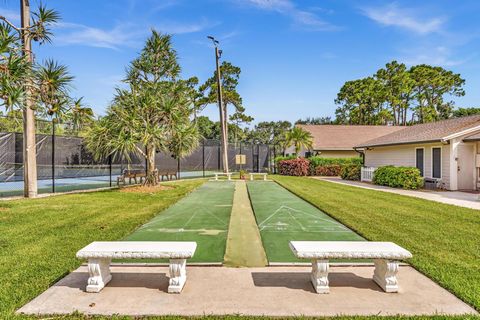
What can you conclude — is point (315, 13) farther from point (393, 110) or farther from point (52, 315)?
point (393, 110)

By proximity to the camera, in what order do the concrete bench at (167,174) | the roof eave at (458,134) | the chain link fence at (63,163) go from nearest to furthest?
1. the chain link fence at (63,163)
2. the roof eave at (458,134)
3. the concrete bench at (167,174)

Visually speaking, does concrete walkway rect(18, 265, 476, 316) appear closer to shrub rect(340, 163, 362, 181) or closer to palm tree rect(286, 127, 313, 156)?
shrub rect(340, 163, 362, 181)

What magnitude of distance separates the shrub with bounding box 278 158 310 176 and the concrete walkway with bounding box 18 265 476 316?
759 inches

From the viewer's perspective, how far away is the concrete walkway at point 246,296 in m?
2.91

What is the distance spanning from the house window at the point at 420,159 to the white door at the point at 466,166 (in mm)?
1828

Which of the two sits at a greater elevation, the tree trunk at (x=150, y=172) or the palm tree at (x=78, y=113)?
the palm tree at (x=78, y=113)

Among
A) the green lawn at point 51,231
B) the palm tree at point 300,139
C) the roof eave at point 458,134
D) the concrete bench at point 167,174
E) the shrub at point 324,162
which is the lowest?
the green lawn at point 51,231

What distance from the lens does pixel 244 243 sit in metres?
5.27

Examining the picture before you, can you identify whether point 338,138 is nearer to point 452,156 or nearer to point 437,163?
point 437,163

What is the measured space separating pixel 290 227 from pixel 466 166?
11.6 meters

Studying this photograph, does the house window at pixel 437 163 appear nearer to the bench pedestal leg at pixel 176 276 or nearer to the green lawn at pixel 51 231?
the green lawn at pixel 51 231

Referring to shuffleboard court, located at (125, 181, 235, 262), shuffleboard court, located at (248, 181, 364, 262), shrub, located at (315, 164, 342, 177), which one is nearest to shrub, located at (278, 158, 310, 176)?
shrub, located at (315, 164, 342, 177)

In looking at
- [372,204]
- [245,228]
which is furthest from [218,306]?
[372,204]

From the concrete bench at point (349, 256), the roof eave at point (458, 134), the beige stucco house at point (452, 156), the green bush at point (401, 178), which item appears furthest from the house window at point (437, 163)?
the concrete bench at point (349, 256)
